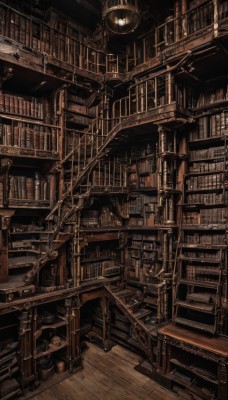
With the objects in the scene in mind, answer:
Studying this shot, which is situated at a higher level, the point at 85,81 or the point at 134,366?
the point at 85,81

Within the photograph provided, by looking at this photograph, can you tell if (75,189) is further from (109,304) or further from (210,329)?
(210,329)

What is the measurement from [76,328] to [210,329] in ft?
6.77

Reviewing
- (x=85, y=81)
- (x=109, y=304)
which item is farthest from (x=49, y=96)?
(x=109, y=304)

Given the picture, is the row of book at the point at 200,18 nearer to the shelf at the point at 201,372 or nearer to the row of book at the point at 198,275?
the row of book at the point at 198,275

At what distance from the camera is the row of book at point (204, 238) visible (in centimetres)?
401

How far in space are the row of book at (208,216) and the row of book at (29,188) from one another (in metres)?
2.52

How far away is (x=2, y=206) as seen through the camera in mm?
3848

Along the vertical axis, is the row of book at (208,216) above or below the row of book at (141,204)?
below

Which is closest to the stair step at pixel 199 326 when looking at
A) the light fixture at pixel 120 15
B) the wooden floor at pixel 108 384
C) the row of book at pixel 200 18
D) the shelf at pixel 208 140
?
the wooden floor at pixel 108 384

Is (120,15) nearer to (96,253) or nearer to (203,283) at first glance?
(203,283)

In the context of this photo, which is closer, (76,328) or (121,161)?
(76,328)

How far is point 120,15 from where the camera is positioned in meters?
3.21

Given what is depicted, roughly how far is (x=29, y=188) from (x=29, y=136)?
85 cm

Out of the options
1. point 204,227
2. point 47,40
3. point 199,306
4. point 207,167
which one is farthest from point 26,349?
point 47,40
